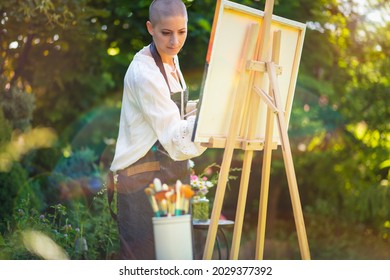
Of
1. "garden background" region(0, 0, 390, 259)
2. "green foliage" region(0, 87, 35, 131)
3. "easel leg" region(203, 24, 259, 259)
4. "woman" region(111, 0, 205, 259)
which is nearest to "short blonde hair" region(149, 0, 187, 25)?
"woman" region(111, 0, 205, 259)

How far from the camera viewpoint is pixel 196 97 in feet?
15.0

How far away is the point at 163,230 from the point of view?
7.61 feet

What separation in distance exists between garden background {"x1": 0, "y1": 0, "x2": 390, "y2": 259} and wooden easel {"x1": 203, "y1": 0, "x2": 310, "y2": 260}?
61.3 inches

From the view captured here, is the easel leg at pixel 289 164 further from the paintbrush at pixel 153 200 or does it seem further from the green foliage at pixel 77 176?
the green foliage at pixel 77 176

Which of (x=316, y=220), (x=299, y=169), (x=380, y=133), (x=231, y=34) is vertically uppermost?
(x=231, y=34)

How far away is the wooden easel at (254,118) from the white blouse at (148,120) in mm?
111

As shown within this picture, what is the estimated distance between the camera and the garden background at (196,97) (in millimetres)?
4230

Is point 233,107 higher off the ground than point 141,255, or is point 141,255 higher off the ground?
point 233,107

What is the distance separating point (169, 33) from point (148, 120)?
0.30 m

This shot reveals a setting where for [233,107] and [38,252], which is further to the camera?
[38,252]
